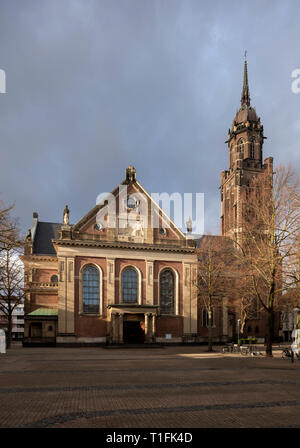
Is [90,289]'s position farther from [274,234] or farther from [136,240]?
[274,234]

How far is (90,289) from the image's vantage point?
4956 centimetres

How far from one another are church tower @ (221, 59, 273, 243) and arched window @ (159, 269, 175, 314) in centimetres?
2245

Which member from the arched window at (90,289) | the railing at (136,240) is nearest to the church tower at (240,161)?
the railing at (136,240)

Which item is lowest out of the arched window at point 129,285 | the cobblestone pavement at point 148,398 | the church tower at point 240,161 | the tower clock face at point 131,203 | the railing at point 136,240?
the cobblestone pavement at point 148,398

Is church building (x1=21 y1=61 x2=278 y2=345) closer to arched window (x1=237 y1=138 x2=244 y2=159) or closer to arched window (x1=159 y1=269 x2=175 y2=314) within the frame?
arched window (x1=159 y1=269 x2=175 y2=314)

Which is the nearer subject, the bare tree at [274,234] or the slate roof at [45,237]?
the bare tree at [274,234]

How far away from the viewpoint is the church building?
48.2m

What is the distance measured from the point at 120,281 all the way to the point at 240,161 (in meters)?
36.2

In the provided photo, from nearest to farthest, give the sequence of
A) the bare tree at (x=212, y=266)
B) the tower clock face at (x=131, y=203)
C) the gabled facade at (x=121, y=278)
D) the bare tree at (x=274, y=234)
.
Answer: the bare tree at (x=274, y=234) → the bare tree at (x=212, y=266) → the gabled facade at (x=121, y=278) → the tower clock face at (x=131, y=203)

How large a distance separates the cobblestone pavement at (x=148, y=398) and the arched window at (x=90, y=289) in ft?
90.3

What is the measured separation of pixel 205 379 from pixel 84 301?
3264cm

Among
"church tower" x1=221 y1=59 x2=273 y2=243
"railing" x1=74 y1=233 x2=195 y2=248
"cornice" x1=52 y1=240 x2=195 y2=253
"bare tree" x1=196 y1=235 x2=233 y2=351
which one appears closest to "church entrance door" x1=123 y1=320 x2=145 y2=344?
"bare tree" x1=196 y1=235 x2=233 y2=351

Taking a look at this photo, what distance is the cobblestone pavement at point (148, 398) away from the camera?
10547 mm

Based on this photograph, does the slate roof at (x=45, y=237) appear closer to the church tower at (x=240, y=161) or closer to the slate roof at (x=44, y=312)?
the slate roof at (x=44, y=312)
